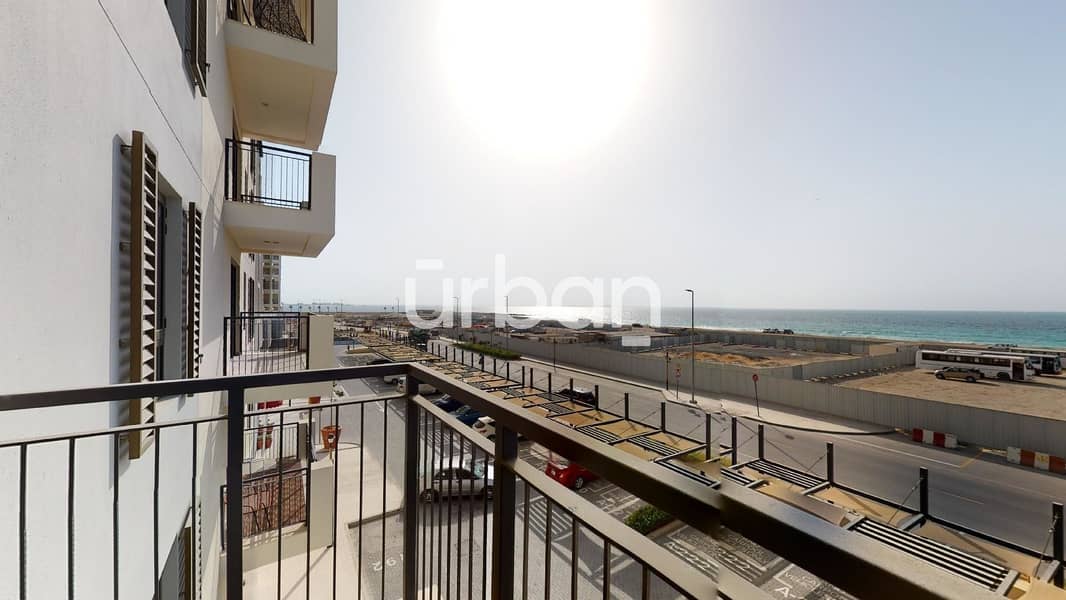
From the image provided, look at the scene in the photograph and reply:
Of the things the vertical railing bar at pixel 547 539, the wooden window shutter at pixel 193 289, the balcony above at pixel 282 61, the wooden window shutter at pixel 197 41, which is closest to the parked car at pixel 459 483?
the vertical railing bar at pixel 547 539

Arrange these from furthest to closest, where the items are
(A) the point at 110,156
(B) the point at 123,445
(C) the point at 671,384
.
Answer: (C) the point at 671,384, (B) the point at 123,445, (A) the point at 110,156

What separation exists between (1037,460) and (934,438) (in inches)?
86.4

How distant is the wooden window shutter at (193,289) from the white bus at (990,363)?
32803 millimetres

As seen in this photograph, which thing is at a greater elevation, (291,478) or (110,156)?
(110,156)

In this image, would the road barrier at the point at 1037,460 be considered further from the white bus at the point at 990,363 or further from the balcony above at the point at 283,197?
the balcony above at the point at 283,197

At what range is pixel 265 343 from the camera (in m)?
8.33

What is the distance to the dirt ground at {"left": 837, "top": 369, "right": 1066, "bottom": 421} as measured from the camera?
16531mm

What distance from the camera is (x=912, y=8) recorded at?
1008cm

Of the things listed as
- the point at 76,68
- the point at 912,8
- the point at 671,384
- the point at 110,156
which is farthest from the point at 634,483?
the point at 671,384

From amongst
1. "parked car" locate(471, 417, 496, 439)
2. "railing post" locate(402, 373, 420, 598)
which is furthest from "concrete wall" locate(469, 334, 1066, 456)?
"railing post" locate(402, 373, 420, 598)

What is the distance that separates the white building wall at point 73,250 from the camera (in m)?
1.25

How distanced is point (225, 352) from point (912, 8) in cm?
1558

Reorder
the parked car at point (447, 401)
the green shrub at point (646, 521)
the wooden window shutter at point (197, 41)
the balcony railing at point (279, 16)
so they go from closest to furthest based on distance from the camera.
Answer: the parked car at point (447, 401) → the wooden window shutter at point (197, 41) → the balcony railing at point (279, 16) → the green shrub at point (646, 521)

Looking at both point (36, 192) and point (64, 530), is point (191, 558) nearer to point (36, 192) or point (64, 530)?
point (64, 530)
